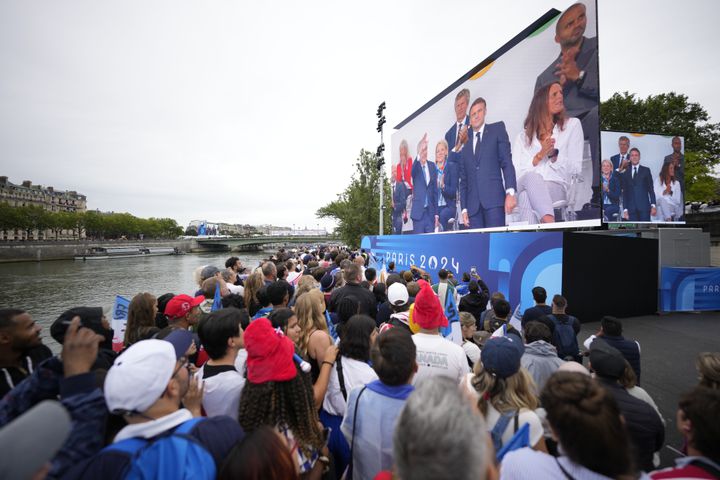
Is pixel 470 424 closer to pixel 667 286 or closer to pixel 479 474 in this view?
pixel 479 474

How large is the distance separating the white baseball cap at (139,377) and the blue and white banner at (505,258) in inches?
326

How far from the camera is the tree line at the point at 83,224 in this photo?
50.4 meters

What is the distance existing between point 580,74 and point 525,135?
7.69ft

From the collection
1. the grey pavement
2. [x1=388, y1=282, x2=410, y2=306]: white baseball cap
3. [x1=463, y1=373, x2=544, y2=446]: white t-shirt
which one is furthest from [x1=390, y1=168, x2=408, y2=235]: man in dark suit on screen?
[x1=463, y1=373, x2=544, y2=446]: white t-shirt

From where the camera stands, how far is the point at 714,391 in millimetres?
1349

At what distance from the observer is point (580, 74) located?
8344mm

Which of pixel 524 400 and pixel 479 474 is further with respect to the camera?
pixel 524 400

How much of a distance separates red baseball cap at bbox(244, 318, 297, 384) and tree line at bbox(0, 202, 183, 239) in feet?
247

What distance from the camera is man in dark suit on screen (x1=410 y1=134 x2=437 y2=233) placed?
17141 millimetres

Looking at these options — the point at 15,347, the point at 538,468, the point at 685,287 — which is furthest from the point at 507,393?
the point at 685,287

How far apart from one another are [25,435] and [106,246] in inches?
2692

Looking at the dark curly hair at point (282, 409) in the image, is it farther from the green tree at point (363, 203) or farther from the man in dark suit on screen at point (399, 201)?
the green tree at point (363, 203)

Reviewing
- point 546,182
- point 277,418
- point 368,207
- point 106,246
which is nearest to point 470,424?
point 277,418

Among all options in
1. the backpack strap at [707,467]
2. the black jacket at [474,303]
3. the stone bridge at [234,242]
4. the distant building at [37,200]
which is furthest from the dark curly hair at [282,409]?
the distant building at [37,200]
